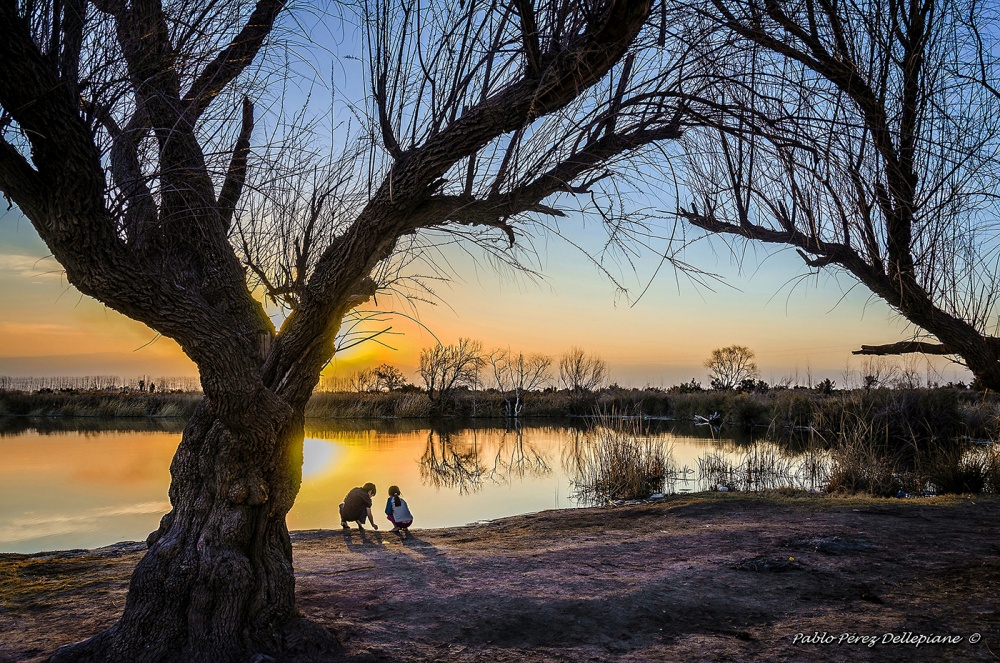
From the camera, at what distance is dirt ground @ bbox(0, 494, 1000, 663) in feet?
11.8

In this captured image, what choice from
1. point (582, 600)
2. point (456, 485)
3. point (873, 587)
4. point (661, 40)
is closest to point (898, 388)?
point (456, 485)

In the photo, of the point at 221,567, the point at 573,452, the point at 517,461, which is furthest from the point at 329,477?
the point at 221,567

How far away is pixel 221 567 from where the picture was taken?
134 inches

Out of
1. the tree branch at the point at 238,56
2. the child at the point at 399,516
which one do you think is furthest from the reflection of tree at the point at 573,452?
the tree branch at the point at 238,56

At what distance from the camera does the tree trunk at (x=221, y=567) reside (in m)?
3.36

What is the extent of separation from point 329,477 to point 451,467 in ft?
10.6

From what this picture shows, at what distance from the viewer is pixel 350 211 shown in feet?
14.5

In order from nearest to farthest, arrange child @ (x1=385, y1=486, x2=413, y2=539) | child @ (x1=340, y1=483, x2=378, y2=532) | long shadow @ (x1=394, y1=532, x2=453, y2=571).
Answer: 1. long shadow @ (x1=394, y1=532, x2=453, y2=571)
2. child @ (x1=385, y1=486, x2=413, y2=539)
3. child @ (x1=340, y1=483, x2=378, y2=532)

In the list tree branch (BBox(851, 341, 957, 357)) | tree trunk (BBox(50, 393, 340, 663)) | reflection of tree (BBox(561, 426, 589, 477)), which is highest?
tree branch (BBox(851, 341, 957, 357))

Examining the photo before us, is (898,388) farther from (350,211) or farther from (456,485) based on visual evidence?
(350,211)

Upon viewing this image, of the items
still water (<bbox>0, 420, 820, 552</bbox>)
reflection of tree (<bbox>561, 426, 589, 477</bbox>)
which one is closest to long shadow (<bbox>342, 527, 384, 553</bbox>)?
still water (<bbox>0, 420, 820, 552</bbox>)

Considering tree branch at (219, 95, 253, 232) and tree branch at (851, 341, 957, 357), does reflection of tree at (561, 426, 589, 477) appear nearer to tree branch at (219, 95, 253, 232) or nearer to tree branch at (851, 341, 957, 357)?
tree branch at (851, 341, 957, 357)

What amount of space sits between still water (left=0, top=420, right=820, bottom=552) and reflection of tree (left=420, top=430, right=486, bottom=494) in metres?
Answer: 0.03

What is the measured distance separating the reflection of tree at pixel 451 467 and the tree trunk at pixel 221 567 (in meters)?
9.74
